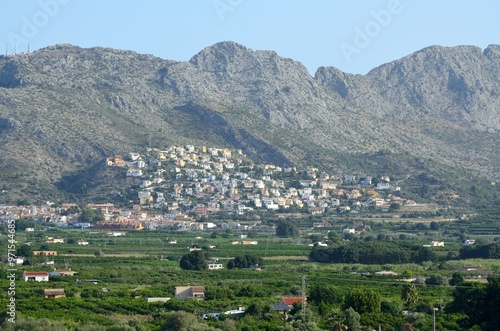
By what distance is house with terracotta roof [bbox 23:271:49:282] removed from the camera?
6569 centimetres

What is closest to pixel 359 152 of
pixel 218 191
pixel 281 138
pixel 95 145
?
pixel 281 138

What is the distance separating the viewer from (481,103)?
625 feet

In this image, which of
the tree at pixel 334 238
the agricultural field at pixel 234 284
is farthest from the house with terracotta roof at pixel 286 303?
the tree at pixel 334 238

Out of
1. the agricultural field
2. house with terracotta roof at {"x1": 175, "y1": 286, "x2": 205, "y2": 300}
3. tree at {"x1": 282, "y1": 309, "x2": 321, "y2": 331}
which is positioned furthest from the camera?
house with terracotta roof at {"x1": 175, "y1": 286, "x2": 205, "y2": 300}

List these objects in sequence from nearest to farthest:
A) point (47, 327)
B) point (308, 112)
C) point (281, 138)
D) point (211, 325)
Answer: point (47, 327)
point (211, 325)
point (281, 138)
point (308, 112)

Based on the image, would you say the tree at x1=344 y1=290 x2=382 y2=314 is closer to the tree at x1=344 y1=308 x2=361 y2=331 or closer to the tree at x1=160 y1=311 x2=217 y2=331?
the tree at x1=344 y1=308 x2=361 y2=331

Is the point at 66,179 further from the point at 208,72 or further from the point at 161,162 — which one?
the point at 208,72

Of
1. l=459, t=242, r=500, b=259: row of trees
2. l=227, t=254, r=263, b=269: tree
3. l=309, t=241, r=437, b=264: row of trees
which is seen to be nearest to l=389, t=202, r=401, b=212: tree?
l=459, t=242, r=500, b=259: row of trees

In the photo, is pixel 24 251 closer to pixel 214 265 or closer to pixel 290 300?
pixel 214 265

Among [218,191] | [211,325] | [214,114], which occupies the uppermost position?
[214,114]

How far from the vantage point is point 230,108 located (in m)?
159

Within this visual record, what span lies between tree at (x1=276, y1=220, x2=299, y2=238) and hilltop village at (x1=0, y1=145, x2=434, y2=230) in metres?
10.2

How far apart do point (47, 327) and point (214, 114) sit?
4453 inches

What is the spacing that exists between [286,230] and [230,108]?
49051 millimetres
